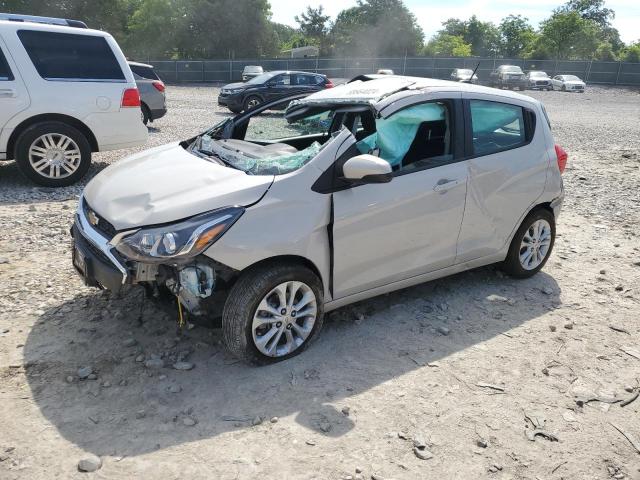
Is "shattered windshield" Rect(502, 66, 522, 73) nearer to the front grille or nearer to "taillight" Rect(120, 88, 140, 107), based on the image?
"taillight" Rect(120, 88, 140, 107)

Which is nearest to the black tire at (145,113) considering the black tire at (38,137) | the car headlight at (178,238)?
the black tire at (38,137)

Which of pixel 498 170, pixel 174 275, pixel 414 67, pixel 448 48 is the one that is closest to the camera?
pixel 174 275

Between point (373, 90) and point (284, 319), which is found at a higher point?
point (373, 90)

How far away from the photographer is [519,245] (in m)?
4.72

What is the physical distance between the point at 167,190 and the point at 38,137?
4.42 m

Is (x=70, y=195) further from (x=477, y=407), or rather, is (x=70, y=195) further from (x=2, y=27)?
(x=477, y=407)

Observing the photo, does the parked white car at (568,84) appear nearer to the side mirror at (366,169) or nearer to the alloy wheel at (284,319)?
the side mirror at (366,169)

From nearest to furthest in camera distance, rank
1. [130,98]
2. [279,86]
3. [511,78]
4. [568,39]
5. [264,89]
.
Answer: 1. [130,98]
2. [264,89]
3. [279,86]
4. [511,78]
5. [568,39]

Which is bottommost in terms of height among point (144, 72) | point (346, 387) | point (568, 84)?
point (346, 387)

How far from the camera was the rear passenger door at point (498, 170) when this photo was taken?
4191 mm

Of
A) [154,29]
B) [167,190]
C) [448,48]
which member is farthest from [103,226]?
[448,48]

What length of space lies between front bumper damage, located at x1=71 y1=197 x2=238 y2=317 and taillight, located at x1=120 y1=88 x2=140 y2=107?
15.0 feet

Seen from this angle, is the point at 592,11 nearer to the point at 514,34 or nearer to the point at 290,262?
the point at 514,34

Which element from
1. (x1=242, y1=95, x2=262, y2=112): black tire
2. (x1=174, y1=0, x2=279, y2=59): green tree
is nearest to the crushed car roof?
(x1=242, y1=95, x2=262, y2=112): black tire
